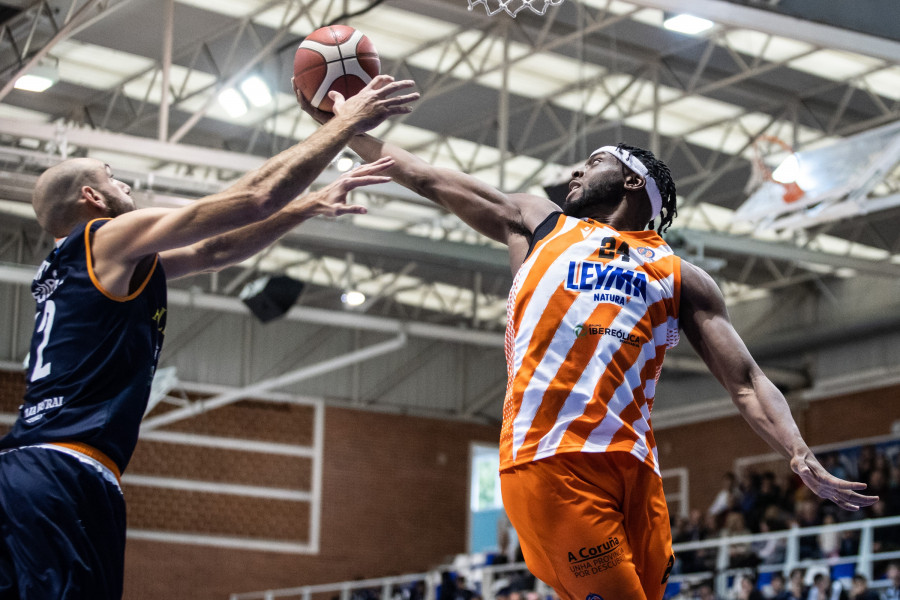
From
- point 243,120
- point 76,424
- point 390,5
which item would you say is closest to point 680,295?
point 76,424

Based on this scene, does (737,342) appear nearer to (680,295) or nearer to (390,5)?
(680,295)

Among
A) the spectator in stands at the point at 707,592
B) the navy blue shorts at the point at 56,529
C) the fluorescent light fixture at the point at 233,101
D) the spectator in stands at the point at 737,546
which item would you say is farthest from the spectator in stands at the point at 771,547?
the navy blue shorts at the point at 56,529

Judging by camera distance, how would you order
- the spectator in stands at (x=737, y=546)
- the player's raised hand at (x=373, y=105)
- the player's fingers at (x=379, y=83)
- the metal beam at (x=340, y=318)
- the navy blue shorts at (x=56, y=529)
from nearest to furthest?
the navy blue shorts at (x=56, y=529) < the player's raised hand at (x=373, y=105) < the player's fingers at (x=379, y=83) < the spectator in stands at (x=737, y=546) < the metal beam at (x=340, y=318)

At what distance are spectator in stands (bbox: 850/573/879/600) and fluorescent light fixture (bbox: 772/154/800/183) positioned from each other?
4978 mm

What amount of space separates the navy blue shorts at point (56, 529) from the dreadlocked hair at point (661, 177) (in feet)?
7.35

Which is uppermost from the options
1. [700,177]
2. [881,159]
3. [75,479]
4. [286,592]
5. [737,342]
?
[700,177]

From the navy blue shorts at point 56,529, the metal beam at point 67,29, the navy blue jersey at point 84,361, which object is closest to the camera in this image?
the navy blue shorts at point 56,529

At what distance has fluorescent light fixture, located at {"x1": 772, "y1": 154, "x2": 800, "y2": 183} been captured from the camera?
15055mm

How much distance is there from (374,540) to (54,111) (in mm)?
14178

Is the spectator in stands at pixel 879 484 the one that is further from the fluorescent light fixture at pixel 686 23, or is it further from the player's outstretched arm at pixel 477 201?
the player's outstretched arm at pixel 477 201

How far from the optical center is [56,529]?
11.3ft

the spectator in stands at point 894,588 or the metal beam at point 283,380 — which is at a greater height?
the metal beam at point 283,380

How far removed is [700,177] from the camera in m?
22.1

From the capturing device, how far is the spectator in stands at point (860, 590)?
13.9 metres
